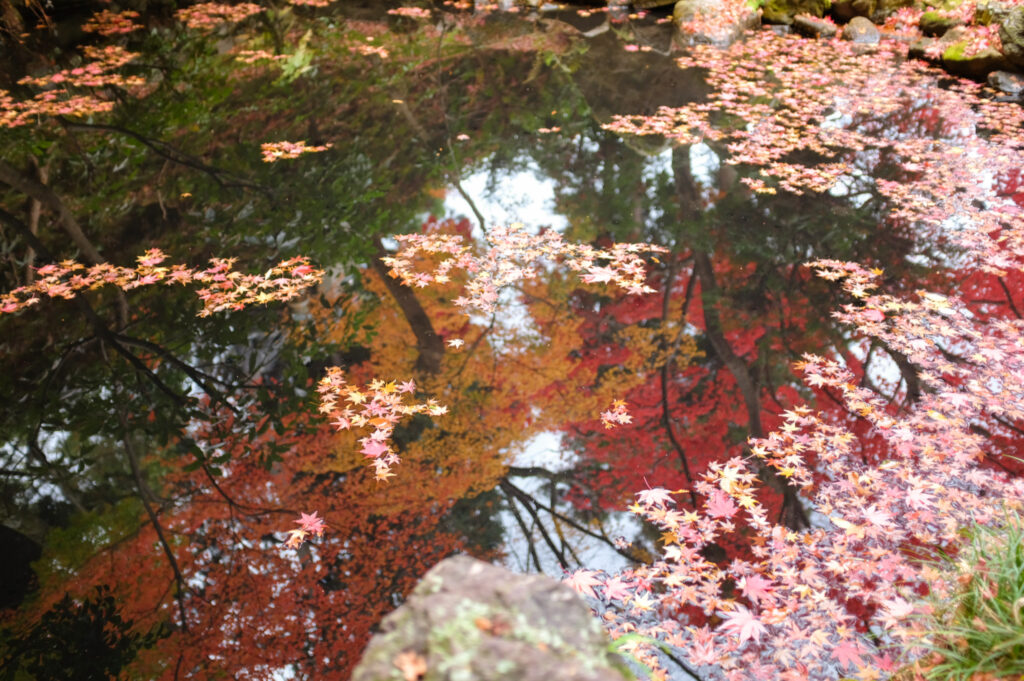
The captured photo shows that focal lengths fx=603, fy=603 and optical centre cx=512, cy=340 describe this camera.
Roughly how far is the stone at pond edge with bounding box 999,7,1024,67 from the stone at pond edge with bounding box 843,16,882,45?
1.80 metres

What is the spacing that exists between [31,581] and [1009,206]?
6833 millimetres

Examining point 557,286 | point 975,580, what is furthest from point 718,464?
point 557,286

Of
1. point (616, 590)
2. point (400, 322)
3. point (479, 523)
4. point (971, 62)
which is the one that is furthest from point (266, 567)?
point (971, 62)

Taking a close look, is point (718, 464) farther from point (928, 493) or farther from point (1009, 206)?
point (1009, 206)

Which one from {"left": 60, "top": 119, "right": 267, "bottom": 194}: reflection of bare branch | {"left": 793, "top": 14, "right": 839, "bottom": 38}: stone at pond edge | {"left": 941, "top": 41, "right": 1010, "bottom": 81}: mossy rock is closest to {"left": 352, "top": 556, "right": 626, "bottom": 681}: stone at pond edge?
{"left": 60, "top": 119, "right": 267, "bottom": 194}: reflection of bare branch

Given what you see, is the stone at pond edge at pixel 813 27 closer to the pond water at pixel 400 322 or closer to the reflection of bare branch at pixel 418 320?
the pond water at pixel 400 322

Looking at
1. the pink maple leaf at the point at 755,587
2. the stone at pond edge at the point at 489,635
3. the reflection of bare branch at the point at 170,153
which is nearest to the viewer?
the stone at pond edge at the point at 489,635

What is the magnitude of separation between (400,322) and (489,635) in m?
2.82

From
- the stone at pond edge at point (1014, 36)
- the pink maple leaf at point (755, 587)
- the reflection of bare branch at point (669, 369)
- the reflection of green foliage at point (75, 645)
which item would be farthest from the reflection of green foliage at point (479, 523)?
the stone at pond edge at point (1014, 36)

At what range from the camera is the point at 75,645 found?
7.30 ft

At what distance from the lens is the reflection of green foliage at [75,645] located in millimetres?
2137

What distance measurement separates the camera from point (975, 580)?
1.77 m

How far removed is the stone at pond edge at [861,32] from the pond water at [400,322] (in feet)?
6.76

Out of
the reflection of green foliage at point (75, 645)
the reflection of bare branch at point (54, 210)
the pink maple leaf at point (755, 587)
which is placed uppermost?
the reflection of bare branch at point (54, 210)
